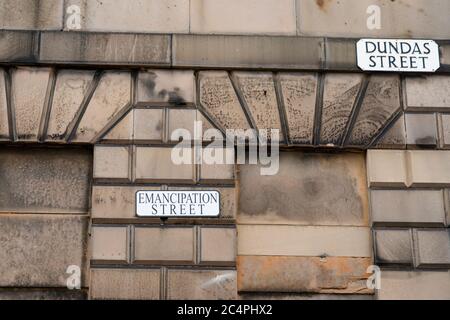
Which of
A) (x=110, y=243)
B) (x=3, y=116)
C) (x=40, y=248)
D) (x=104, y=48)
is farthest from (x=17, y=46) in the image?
(x=110, y=243)

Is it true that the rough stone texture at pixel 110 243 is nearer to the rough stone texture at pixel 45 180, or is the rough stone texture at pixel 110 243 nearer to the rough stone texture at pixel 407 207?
the rough stone texture at pixel 45 180

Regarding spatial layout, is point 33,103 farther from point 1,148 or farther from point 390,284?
point 390,284

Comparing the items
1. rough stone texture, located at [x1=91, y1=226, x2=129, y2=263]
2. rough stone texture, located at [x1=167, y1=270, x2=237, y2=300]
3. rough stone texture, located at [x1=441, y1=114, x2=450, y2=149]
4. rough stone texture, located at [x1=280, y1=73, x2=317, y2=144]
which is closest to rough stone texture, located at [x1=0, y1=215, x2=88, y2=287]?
rough stone texture, located at [x1=91, y1=226, x2=129, y2=263]

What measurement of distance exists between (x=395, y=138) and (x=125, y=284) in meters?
3.22

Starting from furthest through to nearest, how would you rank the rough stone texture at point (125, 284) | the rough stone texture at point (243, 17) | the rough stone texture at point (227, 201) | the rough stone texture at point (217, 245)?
1. the rough stone texture at point (243, 17)
2. the rough stone texture at point (227, 201)
3. the rough stone texture at point (217, 245)
4. the rough stone texture at point (125, 284)

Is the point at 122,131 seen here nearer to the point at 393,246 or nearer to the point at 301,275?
the point at 301,275

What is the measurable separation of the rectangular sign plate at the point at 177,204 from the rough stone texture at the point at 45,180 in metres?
0.65

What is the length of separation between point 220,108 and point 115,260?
6.31 ft

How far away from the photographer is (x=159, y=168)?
771 cm

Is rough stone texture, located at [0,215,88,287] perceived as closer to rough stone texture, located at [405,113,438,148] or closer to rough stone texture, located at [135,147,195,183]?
rough stone texture, located at [135,147,195,183]

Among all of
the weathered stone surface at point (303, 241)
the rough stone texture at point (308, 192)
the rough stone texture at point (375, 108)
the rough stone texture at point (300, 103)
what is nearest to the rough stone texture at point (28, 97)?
the rough stone texture at point (308, 192)

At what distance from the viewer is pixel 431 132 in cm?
798

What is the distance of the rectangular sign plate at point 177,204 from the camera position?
761 centimetres
